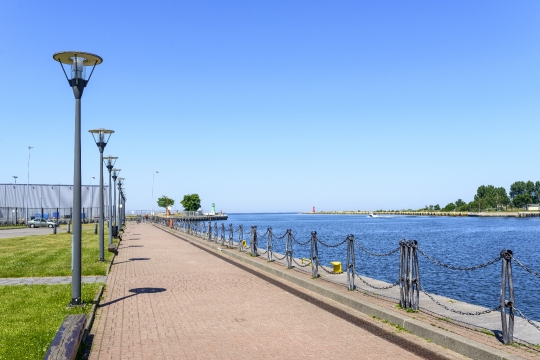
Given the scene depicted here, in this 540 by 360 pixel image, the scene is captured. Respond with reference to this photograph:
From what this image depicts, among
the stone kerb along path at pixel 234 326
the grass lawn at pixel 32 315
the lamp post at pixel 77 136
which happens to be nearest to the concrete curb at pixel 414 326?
the stone kerb along path at pixel 234 326

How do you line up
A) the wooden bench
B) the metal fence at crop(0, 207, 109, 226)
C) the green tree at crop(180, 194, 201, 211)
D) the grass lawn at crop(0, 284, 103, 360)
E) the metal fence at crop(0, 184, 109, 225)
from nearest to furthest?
the wooden bench, the grass lawn at crop(0, 284, 103, 360), the metal fence at crop(0, 207, 109, 226), the metal fence at crop(0, 184, 109, 225), the green tree at crop(180, 194, 201, 211)

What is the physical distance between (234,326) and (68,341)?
128 inches

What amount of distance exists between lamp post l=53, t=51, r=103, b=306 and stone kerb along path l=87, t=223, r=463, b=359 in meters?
0.79

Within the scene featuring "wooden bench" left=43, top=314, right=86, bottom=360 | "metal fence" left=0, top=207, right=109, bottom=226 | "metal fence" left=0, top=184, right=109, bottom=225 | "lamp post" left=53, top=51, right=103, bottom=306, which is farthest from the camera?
"metal fence" left=0, top=184, right=109, bottom=225

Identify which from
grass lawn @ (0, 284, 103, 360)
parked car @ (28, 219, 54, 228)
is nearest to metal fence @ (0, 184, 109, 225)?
parked car @ (28, 219, 54, 228)

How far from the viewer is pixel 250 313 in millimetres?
9844

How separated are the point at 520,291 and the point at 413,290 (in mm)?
11921

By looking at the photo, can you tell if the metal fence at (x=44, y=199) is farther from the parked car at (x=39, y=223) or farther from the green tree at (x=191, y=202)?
the green tree at (x=191, y=202)

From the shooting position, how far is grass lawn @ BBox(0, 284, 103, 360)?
713 cm

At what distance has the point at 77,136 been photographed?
10195 millimetres

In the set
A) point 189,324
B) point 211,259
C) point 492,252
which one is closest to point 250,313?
point 189,324

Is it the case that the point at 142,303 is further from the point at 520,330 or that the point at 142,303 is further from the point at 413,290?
the point at 520,330

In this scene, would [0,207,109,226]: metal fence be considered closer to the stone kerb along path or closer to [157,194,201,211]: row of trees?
the stone kerb along path

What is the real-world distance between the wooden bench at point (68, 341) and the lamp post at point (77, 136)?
117 inches
